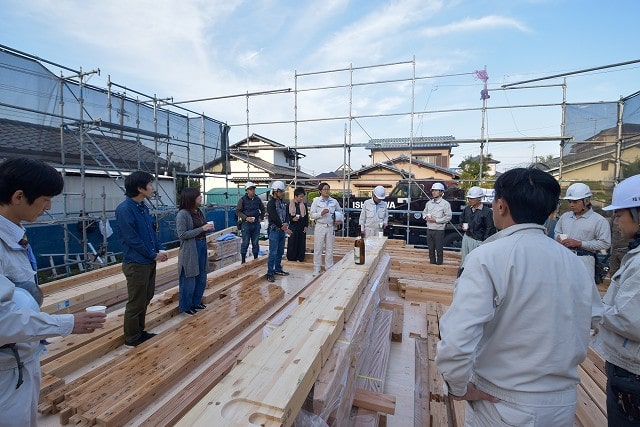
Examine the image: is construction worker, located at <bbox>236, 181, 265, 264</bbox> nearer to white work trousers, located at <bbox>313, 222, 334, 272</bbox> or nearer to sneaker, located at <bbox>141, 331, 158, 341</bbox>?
white work trousers, located at <bbox>313, 222, 334, 272</bbox>

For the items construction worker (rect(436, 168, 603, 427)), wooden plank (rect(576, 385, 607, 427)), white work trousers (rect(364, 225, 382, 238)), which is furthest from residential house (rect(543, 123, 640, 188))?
construction worker (rect(436, 168, 603, 427))

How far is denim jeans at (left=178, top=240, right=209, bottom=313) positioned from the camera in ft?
13.7

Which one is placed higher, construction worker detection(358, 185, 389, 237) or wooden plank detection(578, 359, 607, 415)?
construction worker detection(358, 185, 389, 237)

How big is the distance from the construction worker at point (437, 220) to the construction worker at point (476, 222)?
2.01ft

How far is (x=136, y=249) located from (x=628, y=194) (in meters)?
3.92

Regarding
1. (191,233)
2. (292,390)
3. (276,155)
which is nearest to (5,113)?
(191,233)

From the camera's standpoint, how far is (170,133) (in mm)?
10180

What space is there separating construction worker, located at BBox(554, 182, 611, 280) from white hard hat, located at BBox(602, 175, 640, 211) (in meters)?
2.61

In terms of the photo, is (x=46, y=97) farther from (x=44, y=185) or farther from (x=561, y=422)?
(x=561, y=422)

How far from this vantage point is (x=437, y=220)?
606cm

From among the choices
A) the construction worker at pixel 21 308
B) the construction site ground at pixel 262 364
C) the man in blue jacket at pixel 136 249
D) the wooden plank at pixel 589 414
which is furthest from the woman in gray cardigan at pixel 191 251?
the wooden plank at pixel 589 414

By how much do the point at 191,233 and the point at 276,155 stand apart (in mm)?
23056

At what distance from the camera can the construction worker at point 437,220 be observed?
6.10m

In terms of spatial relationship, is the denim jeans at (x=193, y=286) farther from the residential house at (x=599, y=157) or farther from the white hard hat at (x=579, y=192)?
the residential house at (x=599, y=157)
